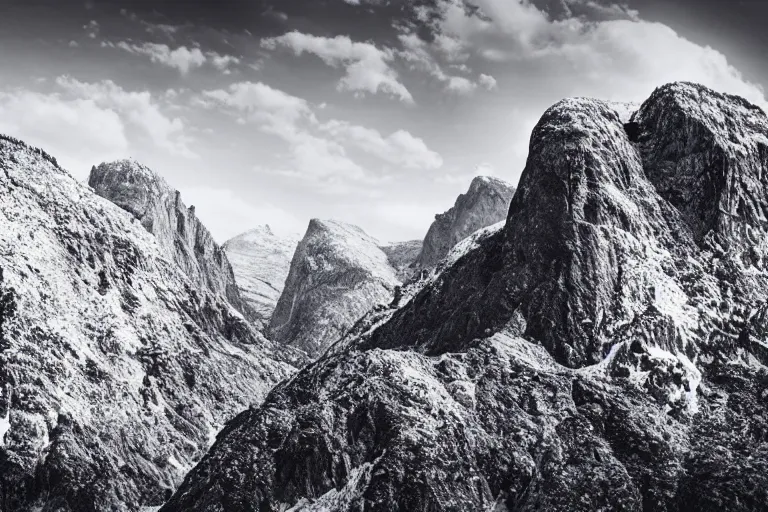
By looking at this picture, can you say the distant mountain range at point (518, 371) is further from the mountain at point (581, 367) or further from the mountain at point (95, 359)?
the mountain at point (95, 359)

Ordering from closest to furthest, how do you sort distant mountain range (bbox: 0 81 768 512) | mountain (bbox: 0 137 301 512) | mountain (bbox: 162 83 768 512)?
mountain (bbox: 162 83 768 512), distant mountain range (bbox: 0 81 768 512), mountain (bbox: 0 137 301 512)

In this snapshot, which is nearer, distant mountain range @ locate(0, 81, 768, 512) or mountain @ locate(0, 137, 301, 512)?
distant mountain range @ locate(0, 81, 768, 512)

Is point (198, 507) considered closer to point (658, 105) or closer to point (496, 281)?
point (496, 281)

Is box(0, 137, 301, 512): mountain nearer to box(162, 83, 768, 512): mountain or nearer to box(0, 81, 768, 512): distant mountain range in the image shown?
box(0, 81, 768, 512): distant mountain range

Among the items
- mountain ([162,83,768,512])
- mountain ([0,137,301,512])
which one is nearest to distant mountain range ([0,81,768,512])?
mountain ([162,83,768,512])

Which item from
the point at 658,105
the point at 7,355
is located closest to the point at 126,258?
the point at 7,355

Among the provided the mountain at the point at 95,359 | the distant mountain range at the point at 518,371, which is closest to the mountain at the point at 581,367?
the distant mountain range at the point at 518,371

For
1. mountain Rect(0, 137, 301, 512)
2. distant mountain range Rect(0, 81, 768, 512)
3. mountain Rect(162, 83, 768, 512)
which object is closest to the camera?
mountain Rect(162, 83, 768, 512)
